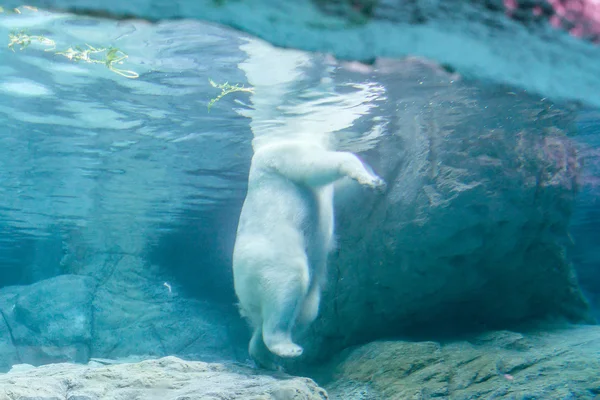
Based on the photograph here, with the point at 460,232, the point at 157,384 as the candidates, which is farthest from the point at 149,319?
the point at 460,232

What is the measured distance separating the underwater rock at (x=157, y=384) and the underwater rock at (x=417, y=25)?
3.23 metres

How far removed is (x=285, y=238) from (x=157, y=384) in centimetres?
211

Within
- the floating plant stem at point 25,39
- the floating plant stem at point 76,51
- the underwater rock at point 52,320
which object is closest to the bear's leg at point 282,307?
the floating plant stem at point 76,51

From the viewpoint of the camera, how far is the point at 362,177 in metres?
5.04

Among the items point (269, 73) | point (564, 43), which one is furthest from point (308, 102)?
point (564, 43)

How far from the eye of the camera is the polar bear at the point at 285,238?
16.8 ft

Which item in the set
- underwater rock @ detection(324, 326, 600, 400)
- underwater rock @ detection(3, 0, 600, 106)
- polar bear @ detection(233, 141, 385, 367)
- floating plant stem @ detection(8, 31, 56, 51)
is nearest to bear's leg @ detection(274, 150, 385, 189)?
polar bear @ detection(233, 141, 385, 367)

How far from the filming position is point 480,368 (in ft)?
17.4

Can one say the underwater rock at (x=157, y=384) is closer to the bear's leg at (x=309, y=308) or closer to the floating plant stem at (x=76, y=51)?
the bear's leg at (x=309, y=308)

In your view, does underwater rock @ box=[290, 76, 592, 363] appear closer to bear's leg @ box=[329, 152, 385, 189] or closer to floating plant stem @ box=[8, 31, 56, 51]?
bear's leg @ box=[329, 152, 385, 189]

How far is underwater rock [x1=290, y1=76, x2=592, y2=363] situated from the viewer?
22.6 feet

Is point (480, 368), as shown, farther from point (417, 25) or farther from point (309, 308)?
→ point (417, 25)

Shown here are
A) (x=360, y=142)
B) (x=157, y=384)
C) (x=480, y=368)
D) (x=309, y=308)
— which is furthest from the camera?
(x=360, y=142)

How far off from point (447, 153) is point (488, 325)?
311cm
